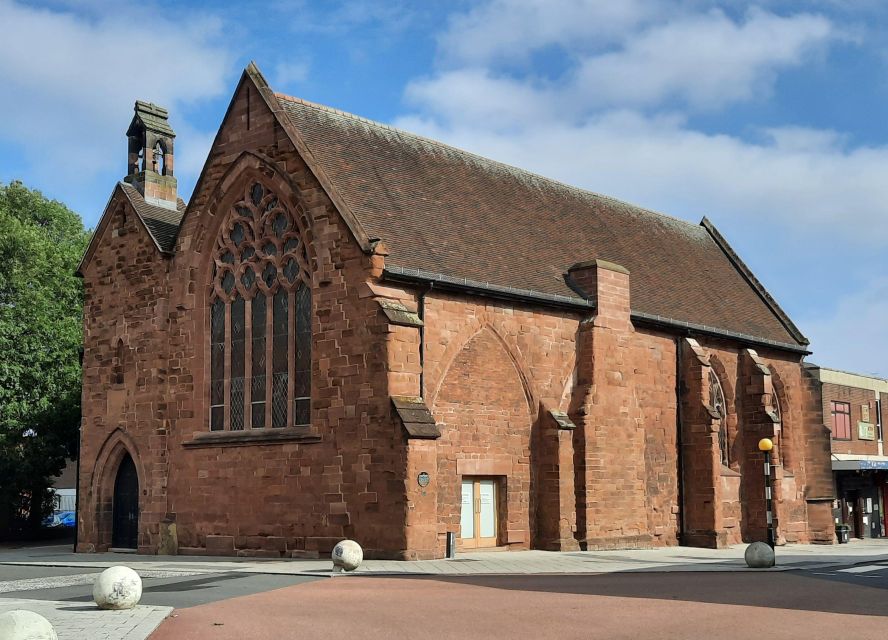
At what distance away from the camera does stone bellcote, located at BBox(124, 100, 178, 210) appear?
3306 centimetres

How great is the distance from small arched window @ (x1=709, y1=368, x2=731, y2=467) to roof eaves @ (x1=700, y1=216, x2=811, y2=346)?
6.71 metres

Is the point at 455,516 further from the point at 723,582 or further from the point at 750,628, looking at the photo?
the point at 750,628

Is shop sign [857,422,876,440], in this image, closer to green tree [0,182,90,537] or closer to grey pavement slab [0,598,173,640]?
green tree [0,182,90,537]

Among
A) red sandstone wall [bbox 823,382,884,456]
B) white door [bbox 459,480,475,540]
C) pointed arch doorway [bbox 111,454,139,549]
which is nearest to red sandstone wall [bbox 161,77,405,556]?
pointed arch doorway [bbox 111,454,139,549]

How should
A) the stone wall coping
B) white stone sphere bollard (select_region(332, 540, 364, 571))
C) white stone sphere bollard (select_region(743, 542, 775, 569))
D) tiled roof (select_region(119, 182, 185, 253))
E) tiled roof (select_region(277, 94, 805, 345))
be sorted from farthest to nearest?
1. tiled roof (select_region(119, 182, 185, 253))
2. tiled roof (select_region(277, 94, 805, 345))
3. the stone wall coping
4. white stone sphere bollard (select_region(743, 542, 775, 569))
5. white stone sphere bollard (select_region(332, 540, 364, 571))

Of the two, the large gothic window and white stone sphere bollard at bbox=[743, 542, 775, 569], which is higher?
the large gothic window

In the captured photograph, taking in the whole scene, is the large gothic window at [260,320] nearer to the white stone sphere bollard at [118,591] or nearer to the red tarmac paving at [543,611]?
the red tarmac paving at [543,611]

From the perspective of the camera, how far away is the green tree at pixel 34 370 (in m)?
36.5

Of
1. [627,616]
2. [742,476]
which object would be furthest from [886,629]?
[742,476]

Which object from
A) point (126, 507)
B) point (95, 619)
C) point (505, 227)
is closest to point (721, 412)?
point (505, 227)

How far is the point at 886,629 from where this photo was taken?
12.6 meters

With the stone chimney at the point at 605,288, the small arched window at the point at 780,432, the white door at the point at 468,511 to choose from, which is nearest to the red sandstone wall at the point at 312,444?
the white door at the point at 468,511

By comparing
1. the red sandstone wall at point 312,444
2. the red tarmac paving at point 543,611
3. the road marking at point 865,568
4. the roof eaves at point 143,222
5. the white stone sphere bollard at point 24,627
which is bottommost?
the road marking at point 865,568

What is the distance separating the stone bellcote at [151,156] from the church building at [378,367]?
0.10m
